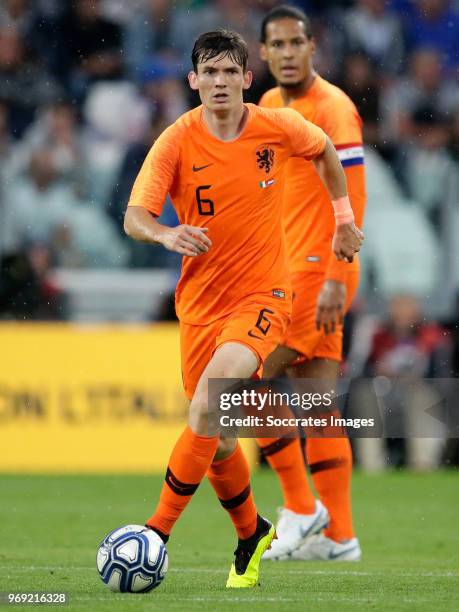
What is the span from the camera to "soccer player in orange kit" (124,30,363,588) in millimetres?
6066

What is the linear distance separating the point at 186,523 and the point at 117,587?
11.6 feet

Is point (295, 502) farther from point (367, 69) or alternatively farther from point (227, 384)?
point (367, 69)

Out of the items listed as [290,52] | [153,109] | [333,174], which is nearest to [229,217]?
[333,174]

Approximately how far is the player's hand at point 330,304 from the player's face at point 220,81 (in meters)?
1.55

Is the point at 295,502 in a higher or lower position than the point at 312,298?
lower

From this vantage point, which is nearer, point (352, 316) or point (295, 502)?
point (295, 502)

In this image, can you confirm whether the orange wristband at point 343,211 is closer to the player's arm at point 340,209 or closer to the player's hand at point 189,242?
the player's arm at point 340,209

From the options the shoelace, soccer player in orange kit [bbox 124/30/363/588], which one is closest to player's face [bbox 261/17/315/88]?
soccer player in orange kit [bbox 124/30/363/588]

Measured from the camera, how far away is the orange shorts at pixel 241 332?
596cm

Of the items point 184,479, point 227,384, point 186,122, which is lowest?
point 184,479

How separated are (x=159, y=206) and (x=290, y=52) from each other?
1.97m

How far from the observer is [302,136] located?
6359mm

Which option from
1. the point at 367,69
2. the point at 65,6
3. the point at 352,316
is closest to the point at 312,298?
the point at 352,316

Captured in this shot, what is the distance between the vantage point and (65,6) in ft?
49.2
